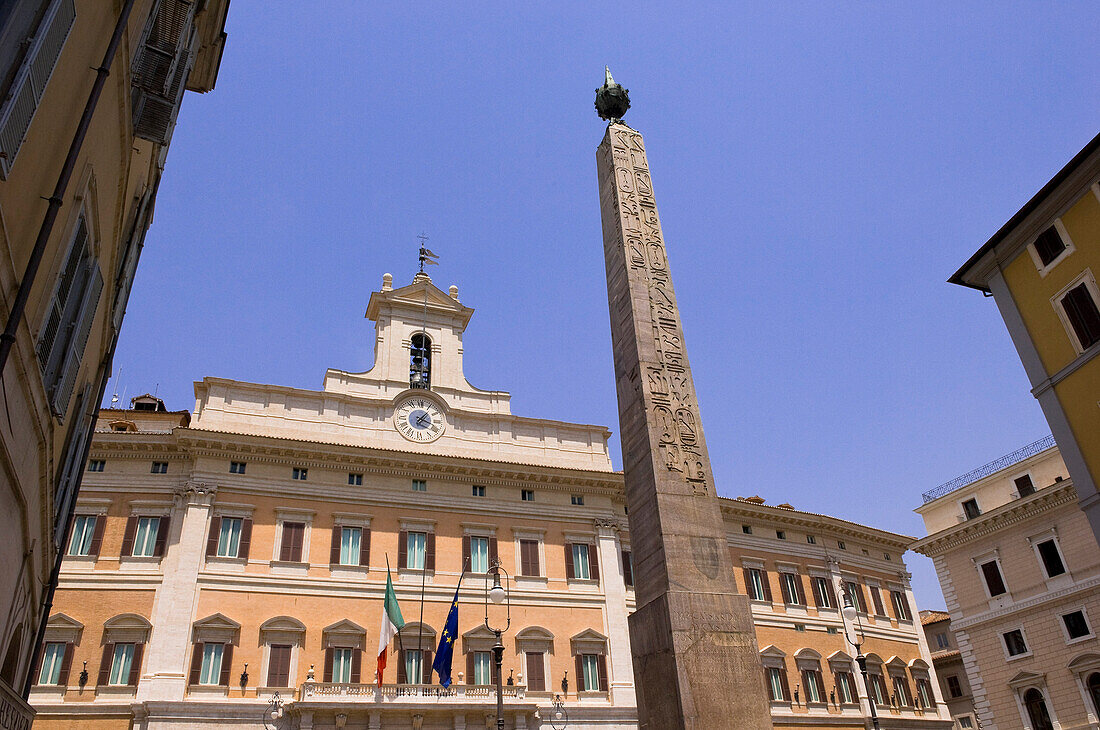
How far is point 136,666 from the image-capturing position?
21.7 meters

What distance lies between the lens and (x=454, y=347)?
30.2 metres

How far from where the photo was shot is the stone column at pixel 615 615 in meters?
25.5

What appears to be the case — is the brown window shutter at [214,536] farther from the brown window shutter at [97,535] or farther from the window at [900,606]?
the window at [900,606]

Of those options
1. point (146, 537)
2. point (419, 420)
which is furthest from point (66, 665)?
point (419, 420)

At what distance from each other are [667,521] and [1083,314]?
952 cm

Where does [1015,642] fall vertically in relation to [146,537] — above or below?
below

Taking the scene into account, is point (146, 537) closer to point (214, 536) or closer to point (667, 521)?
point (214, 536)

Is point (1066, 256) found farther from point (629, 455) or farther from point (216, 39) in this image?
point (216, 39)

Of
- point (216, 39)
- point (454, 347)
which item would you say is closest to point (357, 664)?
point (454, 347)

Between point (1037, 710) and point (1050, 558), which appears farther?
point (1050, 558)

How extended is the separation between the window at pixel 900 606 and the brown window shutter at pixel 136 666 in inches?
1103

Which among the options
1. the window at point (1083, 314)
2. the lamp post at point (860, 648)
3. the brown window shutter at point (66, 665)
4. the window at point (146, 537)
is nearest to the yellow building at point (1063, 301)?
the window at point (1083, 314)

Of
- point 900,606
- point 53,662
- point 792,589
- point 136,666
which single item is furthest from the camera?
point 900,606

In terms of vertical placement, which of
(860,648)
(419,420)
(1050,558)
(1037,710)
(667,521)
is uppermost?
(419,420)
